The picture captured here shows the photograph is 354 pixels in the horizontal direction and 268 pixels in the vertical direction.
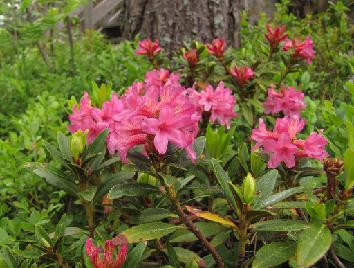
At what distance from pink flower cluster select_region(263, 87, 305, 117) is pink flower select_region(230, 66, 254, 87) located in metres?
0.14

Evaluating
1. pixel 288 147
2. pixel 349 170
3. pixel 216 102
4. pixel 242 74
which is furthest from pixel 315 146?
pixel 242 74

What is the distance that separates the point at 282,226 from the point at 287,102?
1.21 metres

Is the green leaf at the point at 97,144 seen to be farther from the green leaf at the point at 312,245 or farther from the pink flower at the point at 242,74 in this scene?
the pink flower at the point at 242,74

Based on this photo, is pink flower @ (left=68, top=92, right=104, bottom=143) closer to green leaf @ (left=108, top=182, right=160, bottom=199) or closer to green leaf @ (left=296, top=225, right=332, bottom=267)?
green leaf @ (left=108, top=182, right=160, bottom=199)

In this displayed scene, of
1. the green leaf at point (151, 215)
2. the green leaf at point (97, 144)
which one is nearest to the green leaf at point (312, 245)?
the green leaf at point (151, 215)

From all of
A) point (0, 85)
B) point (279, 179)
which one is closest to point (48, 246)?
point (279, 179)

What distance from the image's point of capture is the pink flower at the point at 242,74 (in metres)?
2.33

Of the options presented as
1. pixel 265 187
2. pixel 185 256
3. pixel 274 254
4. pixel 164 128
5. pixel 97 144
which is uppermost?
pixel 164 128

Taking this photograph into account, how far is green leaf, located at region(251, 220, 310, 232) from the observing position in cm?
109

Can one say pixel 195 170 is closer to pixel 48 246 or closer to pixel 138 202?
pixel 138 202

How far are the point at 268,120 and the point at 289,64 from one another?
1.22 ft

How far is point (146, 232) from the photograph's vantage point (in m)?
1.18

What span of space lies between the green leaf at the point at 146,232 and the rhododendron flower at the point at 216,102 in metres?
0.80

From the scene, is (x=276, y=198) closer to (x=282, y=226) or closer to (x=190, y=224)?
(x=282, y=226)
